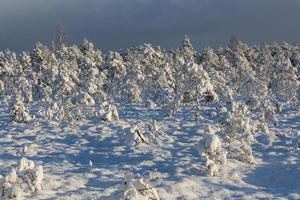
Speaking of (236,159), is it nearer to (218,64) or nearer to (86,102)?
(86,102)

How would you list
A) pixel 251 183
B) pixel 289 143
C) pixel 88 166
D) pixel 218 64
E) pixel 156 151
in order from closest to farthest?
1. pixel 251 183
2. pixel 88 166
3. pixel 156 151
4. pixel 289 143
5. pixel 218 64

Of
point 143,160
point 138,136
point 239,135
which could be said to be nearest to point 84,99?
point 138,136

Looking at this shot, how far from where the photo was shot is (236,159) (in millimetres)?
25250

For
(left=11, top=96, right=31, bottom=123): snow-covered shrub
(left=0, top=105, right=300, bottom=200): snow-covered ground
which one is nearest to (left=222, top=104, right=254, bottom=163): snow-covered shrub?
(left=0, top=105, right=300, bottom=200): snow-covered ground

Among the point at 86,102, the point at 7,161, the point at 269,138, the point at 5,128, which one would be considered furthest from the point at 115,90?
the point at 7,161

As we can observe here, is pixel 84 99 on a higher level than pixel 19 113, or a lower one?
higher

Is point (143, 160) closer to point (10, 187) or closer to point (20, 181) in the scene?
point (20, 181)

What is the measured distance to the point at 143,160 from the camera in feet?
80.8

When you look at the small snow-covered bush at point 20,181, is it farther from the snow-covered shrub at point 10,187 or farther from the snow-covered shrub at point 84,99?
the snow-covered shrub at point 84,99

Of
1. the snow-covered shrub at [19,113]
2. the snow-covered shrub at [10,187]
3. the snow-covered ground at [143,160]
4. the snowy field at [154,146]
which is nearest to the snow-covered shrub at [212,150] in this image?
the snowy field at [154,146]

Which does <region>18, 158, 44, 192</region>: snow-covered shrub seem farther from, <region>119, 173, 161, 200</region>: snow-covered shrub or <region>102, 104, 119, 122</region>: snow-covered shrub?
<region>102, 104, 119, 122</region>: snow-covered shrub

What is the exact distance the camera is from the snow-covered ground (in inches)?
795

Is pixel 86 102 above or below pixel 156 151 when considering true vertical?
above

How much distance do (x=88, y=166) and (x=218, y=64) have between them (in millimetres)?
54495
